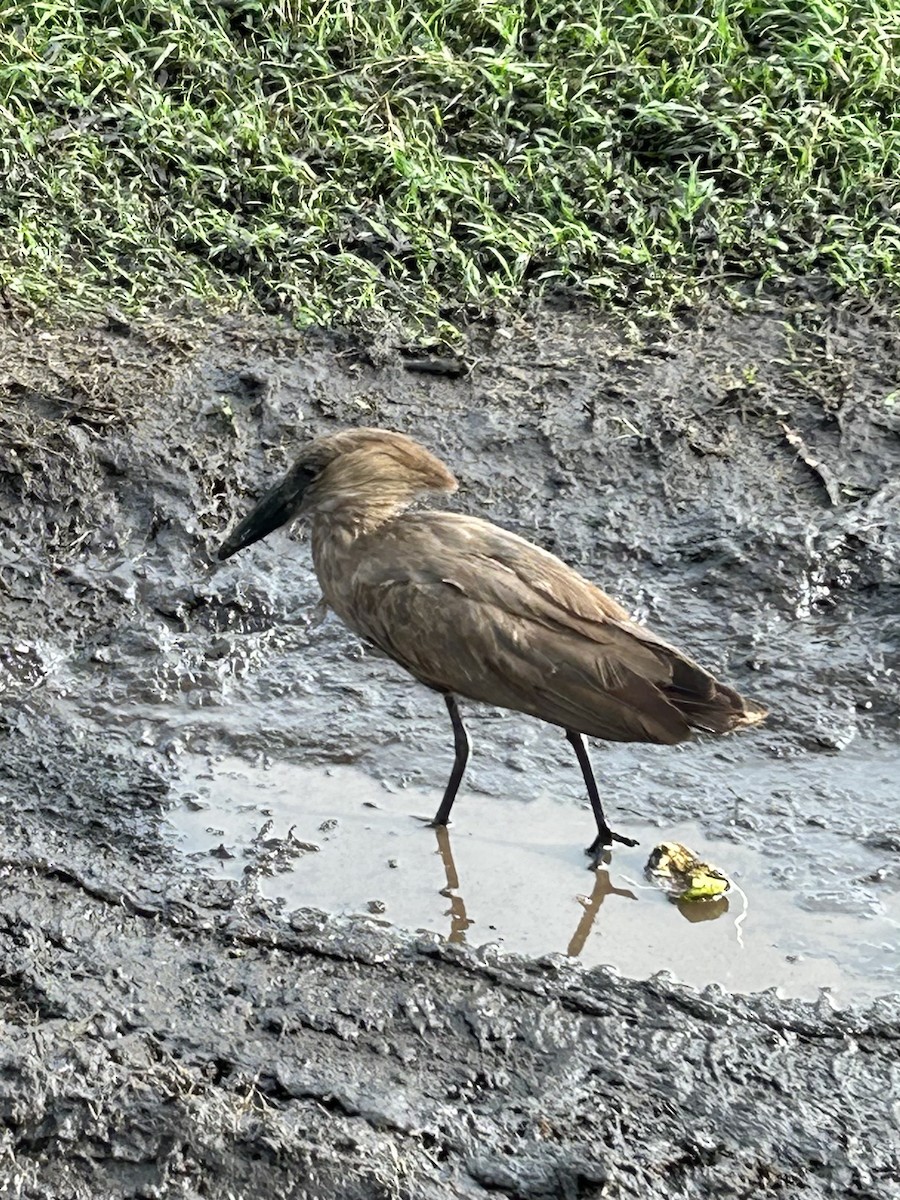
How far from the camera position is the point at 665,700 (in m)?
4.91

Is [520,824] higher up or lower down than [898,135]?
lower down

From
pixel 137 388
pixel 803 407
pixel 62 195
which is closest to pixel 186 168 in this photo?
pixel 62 195

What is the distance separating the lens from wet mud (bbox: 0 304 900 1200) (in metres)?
3.86

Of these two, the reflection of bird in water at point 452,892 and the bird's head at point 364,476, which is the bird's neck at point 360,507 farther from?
the reflection of bird in water at point 452,892

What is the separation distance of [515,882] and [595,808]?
0.34m

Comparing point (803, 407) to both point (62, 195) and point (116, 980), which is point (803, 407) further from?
point (116, 980)

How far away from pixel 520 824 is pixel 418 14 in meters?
4.66

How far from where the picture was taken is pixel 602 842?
5.20m

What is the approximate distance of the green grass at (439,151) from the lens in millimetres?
7523

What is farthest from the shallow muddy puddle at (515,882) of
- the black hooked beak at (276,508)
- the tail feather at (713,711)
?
the black hooked beak at (276,508)

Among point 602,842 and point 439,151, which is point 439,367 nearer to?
point 439,151

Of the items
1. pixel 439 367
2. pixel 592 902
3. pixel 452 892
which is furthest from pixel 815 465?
pixel 452 892

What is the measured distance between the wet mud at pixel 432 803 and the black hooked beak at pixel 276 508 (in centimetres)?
62

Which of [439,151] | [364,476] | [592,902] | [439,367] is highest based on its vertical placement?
[439,151]
